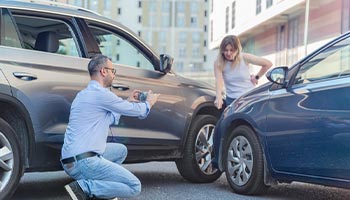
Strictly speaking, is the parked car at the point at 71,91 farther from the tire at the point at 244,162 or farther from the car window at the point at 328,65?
the car window at the point at 328,65

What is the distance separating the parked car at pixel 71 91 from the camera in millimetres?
4824

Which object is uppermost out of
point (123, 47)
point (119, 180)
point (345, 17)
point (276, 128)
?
point (345, 17)

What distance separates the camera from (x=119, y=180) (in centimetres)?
456

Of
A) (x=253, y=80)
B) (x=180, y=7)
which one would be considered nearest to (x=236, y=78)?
(x=253, y=80)

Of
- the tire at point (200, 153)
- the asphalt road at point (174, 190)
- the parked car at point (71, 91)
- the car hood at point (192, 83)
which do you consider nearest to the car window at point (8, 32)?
the parked car at point (71, 91)

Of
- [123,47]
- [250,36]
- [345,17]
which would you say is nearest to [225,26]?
[250,36]

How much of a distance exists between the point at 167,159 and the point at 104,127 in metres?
1.86

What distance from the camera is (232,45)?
6762mm

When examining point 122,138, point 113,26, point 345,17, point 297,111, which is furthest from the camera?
point 345,17

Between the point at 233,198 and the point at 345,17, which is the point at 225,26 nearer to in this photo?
the point at 345,17

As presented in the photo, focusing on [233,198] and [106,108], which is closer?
[106,108]

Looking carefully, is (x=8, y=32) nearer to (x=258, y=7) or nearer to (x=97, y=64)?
(x=97, y=64)

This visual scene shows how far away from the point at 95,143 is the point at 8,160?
760 mm

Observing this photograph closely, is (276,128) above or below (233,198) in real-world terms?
above
